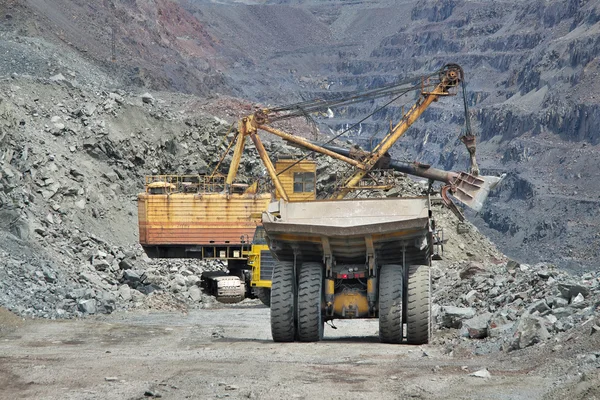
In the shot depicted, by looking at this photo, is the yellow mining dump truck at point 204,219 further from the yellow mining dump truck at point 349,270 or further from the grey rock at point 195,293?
the yellow mining dump truck at point 349,270

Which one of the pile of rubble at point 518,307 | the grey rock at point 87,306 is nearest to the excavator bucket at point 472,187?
the pile of rubble at point 518,307

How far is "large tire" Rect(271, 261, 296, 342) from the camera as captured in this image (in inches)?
617

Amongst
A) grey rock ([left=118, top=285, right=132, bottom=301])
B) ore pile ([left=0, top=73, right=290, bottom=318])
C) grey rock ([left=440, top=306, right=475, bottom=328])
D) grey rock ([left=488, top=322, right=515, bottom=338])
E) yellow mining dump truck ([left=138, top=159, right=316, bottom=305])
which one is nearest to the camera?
grey rock ([left=488, top=322, right=515, bottom=338])

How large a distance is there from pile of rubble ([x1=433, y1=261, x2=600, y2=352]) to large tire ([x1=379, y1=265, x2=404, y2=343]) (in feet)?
3.25

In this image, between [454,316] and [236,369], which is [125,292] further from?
[236,369]

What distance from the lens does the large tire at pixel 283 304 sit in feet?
51.4

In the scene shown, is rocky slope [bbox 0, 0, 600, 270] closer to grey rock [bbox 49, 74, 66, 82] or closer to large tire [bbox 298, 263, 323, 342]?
grey rock [bbox 49, 74, 66, 82]

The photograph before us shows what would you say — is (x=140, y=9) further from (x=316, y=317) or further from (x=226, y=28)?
(x=316, y=317)

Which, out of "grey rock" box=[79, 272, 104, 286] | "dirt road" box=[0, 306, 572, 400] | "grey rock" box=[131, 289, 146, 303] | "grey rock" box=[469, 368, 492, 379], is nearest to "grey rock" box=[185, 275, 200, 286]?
"grey rock" box=[131, 289, 146, 303]

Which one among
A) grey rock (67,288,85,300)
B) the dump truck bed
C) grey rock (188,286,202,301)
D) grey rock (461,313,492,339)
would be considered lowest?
grey rock (188,286,202,301)

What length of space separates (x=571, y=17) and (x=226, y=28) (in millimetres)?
45123

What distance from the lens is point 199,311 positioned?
26797 millimetres

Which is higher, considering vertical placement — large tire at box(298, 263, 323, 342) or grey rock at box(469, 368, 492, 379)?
large tire at box(298, 263, 323, 342)

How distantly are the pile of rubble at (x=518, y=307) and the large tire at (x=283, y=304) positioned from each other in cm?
240
